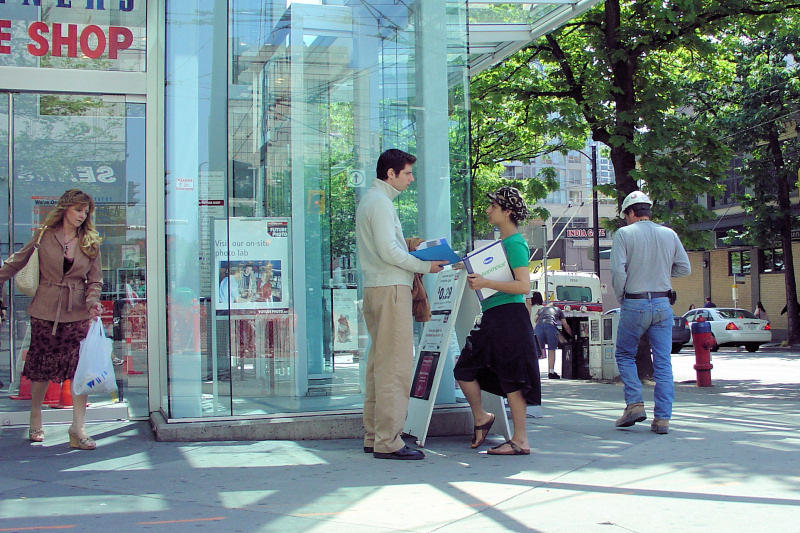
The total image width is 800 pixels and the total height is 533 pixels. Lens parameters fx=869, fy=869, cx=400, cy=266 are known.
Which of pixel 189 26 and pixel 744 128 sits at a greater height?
pixel 744 128

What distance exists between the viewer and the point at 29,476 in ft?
16.8

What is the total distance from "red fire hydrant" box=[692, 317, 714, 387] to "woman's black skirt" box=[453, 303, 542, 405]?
286 inches

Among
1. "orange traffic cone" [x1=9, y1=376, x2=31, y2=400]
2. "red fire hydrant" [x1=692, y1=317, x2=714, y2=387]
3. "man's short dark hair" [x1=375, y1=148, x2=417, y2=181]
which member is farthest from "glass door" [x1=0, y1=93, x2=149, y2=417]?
"red fire hydrant" [x1=692, y1=317, x2=714, y2=387]

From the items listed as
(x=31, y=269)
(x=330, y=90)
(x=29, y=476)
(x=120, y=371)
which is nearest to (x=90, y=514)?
(x=29, y=476)

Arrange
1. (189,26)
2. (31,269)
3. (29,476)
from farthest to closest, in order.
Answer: (189,26) → (31,269) → (29,476)

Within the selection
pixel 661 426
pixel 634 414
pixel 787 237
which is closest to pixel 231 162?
pixel 634 414

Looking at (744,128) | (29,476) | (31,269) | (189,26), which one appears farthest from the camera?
(744,128)

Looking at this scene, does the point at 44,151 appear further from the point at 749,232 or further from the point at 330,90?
the point at 749,232

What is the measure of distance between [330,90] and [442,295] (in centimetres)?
200

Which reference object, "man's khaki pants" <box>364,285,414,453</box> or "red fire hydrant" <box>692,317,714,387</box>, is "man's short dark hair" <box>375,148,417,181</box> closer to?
"man's khaki pants" <box>364,285,414,453</box>

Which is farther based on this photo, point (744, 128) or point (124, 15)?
point (744, 128)

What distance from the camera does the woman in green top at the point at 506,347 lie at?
5.92 metres

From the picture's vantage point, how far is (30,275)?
6.22 m

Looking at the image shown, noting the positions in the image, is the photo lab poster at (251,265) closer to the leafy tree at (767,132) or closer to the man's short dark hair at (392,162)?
the man's short dark hair at (392,162)
